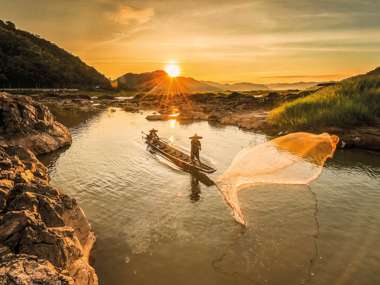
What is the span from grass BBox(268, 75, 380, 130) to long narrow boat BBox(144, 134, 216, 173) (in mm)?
16696

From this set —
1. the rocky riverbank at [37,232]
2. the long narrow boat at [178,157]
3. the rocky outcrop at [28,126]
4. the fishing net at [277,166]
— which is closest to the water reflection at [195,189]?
the long narrow boat at [178,157]

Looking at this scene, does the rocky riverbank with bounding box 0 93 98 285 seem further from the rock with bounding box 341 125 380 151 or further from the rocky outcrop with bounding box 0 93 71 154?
the rock with bounding box 341 125 380 151

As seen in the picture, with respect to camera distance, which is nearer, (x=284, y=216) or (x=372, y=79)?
(x=284, y=216)

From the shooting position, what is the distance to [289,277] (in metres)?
10.8

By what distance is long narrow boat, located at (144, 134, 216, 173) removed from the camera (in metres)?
23.3

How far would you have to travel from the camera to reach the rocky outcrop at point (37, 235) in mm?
7340

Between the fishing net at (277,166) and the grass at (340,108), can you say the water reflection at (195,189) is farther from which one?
the grass at (340,108)

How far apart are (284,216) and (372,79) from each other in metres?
30.4

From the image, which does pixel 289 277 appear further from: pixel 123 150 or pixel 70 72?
pixel 70 72

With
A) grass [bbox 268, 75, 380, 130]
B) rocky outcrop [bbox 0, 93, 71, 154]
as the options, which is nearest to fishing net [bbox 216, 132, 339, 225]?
grass [bbox 268, 75, 380, 130]

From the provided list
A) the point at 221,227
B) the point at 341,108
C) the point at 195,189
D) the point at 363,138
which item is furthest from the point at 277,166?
the point at 341,108

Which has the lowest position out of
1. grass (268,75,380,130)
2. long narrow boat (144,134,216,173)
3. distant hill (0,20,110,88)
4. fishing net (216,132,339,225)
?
long narrow boat (144,134,216,173)

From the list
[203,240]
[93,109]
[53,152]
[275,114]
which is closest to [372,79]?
[275,114]

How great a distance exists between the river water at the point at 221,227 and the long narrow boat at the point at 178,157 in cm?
85
